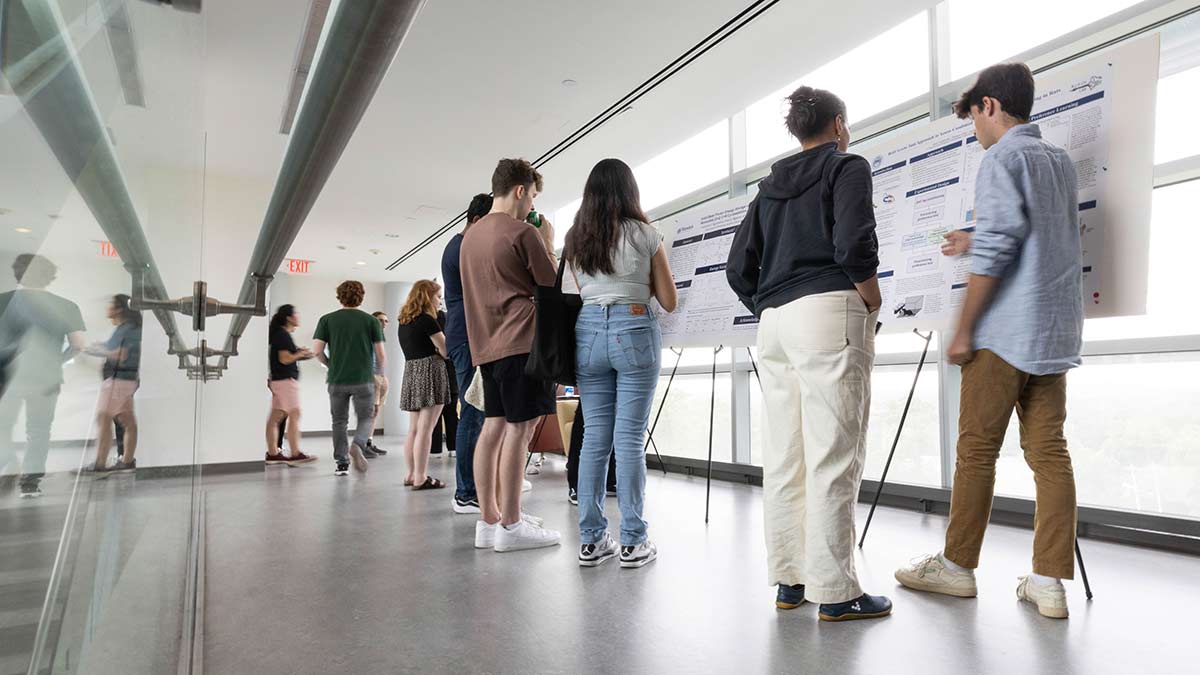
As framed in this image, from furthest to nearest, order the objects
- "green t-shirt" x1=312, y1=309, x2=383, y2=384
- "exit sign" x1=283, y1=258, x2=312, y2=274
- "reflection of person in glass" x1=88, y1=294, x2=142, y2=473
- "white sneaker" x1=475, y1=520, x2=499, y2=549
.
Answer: "exit sign" x1=283, y1=258, x2=312, y2=274
"green t-shirt" x1=312, y1=309, x2=383, y2=384
"white sneaker" x1=475, y1=520, x2=499, y2=549
"reflection of person in glass" x1=88, y1=294, x2=142, y2=473

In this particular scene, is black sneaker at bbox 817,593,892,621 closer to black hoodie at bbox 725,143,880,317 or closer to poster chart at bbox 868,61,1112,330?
black hoodie at bbox 725,143,880,317

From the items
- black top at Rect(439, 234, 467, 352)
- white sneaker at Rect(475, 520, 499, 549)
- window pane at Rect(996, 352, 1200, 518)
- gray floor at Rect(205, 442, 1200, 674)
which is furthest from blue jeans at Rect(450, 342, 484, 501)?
window pane at Rect(996, 352, 1200, 518)

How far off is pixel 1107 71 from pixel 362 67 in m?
2.48

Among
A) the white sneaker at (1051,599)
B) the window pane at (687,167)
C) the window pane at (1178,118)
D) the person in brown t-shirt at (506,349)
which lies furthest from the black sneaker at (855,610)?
the window pane at (687,167)

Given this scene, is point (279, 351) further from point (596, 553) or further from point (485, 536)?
point (596, 553)

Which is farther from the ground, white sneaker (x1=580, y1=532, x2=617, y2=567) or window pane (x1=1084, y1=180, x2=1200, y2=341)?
window pane (x1=1084, y1=180, x2=1200, y2=341)

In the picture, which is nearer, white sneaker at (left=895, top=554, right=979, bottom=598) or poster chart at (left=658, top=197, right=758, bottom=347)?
white sneaker at (left=895, top=554, right=979, bottom=598)

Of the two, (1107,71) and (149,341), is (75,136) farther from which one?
(1107,71)

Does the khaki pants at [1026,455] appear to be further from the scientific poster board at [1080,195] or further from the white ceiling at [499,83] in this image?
the white ceiling at [499,83]

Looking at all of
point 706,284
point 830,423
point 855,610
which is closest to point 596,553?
point 855,610

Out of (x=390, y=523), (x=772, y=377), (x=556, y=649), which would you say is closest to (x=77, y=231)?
(x=556, y=649)

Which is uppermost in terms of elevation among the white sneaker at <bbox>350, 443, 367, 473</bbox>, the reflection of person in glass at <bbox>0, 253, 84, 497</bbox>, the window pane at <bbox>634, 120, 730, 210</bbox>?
the window pane at <bbox>634, 120, 730, 210</bbox>

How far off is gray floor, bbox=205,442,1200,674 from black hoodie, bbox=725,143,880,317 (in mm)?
907

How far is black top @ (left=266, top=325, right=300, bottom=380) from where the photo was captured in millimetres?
6301
